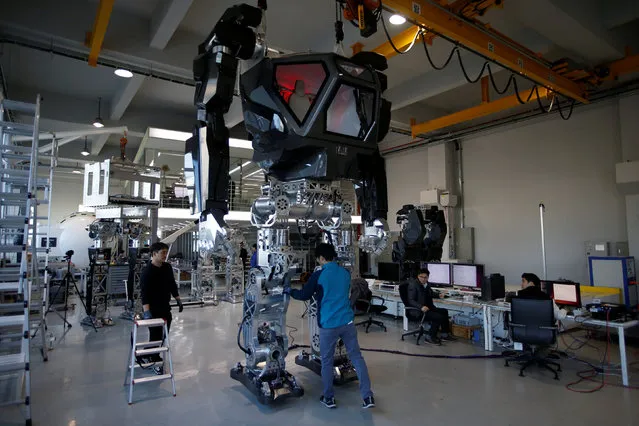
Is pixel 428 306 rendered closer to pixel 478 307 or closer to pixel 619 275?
pixel 478 307

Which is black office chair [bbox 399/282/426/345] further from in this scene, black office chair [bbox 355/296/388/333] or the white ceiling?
the white ceiling

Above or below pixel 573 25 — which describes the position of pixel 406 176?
below

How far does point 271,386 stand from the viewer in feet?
12.8

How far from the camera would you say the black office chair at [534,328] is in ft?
15.3

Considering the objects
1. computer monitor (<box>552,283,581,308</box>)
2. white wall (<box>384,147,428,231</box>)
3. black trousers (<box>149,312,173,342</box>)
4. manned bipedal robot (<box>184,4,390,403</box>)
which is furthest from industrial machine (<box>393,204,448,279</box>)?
white wall (<box>384,147,428,231</box>)

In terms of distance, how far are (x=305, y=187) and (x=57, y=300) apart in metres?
9.84

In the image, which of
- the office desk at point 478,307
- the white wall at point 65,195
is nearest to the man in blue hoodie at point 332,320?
the office desk at point 478,307

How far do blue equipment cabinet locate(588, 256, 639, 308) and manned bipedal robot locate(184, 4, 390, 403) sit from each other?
17.8ft

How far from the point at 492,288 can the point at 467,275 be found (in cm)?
96

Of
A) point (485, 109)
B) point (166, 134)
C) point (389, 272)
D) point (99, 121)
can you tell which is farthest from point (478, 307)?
point (99, 121)

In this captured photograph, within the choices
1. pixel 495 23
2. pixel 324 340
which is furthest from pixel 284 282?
pixel 495 23

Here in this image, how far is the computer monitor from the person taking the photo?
5.46m

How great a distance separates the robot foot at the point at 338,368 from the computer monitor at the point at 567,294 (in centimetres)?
342

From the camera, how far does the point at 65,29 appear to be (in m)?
5.75
